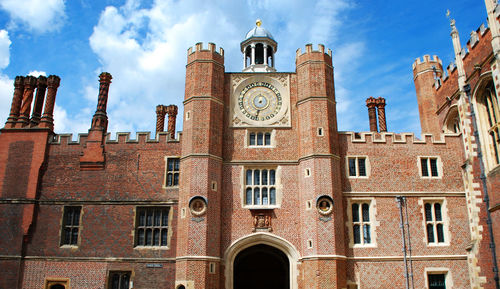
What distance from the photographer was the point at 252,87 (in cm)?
2605

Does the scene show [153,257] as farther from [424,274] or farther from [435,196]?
[435,196]

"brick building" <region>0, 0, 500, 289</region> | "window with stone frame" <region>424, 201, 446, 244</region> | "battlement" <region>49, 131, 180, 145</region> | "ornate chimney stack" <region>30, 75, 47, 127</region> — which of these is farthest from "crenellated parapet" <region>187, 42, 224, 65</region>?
"window with stone frame" <region>424, 201, 446, 244</region>

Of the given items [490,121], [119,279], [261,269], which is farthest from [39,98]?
[490,121]

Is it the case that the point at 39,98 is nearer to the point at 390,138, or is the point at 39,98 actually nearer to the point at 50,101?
the point at 50,101

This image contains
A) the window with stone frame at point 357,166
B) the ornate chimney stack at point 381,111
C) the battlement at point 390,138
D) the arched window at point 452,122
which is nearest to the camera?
the window with stone frame at point 357,166

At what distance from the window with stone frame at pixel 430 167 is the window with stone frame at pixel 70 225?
19.0 m

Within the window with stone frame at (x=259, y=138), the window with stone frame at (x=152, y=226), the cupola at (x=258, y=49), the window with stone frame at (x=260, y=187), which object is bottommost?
the window with stone frame at (x=152, y=226)

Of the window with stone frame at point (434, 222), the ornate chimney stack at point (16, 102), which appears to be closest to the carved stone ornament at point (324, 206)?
the window with stone frame at point (434, 222)

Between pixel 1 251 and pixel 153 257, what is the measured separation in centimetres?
792

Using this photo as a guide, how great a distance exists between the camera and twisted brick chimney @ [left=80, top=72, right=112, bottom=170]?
24859 mm

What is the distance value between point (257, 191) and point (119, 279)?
845 centimetres

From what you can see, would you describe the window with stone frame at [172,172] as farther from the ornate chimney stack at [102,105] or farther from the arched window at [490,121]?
the arched window at [490,121]

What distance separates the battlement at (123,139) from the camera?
→ 25297mm

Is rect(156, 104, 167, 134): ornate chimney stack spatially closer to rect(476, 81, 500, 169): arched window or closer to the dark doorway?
the dark doorway
